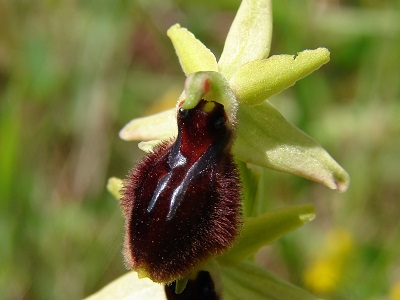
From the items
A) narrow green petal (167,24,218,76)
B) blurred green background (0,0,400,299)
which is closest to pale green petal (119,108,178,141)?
narrow green petal (167,24,218,76)

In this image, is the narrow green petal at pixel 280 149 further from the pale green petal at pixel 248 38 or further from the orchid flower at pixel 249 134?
the pale green petal at pixel 248 38

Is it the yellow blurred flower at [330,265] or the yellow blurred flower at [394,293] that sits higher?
the yellow blurred flower at [394,293]

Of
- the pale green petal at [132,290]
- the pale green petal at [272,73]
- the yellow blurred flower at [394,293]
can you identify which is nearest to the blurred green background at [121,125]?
the yellow blurred flower at [394,293]

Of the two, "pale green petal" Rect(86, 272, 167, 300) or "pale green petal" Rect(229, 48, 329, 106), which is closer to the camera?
"pale green petal" Rect(229, 48, 329, 106)

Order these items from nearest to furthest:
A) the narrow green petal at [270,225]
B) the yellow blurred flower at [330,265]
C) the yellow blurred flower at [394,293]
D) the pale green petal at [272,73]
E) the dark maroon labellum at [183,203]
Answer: the dark maroon labellum at [183,203], the pale green petal at [272,73], the narrow green petal at [270,225], the yellow blurred flower at [394,293], the yellow blurred flower at [330,265]

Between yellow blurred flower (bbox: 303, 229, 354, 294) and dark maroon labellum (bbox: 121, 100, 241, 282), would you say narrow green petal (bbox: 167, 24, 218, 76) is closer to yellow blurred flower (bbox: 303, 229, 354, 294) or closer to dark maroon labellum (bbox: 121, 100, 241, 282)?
dark maroon labellum (bbox: 121, 100, 241, 282)

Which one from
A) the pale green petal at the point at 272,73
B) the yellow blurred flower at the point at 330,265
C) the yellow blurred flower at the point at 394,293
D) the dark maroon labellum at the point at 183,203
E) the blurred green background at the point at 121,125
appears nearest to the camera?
the dark maroon labellum at the point at 183,203
